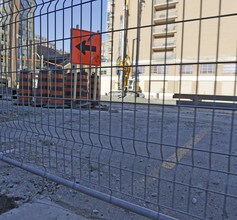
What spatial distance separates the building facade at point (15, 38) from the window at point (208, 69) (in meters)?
1.64

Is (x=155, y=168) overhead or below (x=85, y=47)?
below

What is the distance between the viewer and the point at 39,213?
1.63 meters

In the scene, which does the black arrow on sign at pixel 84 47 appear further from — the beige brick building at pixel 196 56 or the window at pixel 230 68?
the window at pixel 230 68

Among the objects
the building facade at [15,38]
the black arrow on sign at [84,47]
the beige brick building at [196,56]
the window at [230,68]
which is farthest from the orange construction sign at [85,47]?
the window at [230,68]

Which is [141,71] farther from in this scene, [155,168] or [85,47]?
[155,168]

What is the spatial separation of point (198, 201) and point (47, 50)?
1.80 metres

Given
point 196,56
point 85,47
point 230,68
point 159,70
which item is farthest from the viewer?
point 85,47

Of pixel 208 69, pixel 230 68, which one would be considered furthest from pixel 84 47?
pixel 230 68

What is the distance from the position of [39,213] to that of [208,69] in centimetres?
146

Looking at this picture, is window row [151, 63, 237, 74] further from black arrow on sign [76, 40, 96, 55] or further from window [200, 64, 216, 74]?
black arrow on sign [76, 40, 96, 55]

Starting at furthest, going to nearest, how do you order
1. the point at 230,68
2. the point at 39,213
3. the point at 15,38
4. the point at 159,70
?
the point at 15,38
the point at 39,213
the point at 159,70
the point at 230,68

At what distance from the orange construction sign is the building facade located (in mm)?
625

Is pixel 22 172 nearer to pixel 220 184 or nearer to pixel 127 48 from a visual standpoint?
pixel 127 48

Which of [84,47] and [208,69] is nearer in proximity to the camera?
[208,69]
